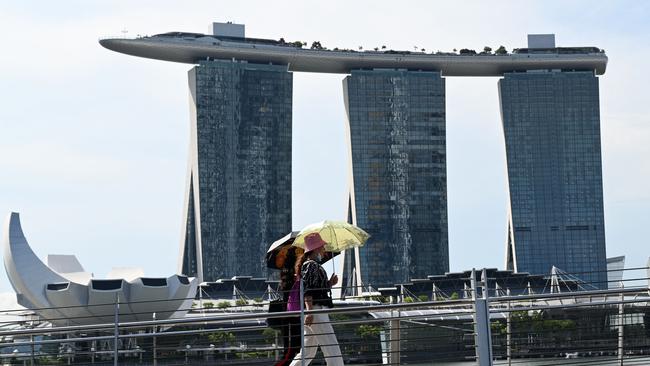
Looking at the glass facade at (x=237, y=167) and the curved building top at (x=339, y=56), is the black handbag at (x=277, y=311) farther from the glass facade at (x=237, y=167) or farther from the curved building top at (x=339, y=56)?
the glass facade at (x=237, y=167)

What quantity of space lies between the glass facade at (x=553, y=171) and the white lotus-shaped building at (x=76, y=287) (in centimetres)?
7683

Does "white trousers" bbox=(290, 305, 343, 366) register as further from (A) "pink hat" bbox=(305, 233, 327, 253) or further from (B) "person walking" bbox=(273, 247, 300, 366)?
(A) "pink hat" bbox=(305, 233, 327, 253)

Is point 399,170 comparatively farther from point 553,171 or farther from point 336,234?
point 336,234

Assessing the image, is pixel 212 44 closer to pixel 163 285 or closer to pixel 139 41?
pixel 139 41

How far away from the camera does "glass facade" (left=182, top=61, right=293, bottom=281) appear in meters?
164

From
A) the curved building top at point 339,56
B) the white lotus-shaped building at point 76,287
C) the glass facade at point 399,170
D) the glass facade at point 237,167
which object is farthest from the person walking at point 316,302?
the glass facade at point 399,170

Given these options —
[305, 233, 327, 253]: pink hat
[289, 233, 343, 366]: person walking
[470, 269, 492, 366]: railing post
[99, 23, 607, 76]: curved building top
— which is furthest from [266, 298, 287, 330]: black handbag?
[99, 23, 607, 76]: curved building top

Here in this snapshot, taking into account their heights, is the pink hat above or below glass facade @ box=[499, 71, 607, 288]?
below

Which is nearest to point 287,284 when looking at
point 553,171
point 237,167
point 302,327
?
point 302,327

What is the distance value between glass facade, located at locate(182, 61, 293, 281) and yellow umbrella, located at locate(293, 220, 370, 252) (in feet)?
482

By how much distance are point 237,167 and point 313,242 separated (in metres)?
153

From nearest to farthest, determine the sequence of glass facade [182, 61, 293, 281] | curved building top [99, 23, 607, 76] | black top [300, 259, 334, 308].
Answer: black top [300, 259, 334, 308] → curved building top [99, 23, 607, 76] → glass facade [182, 61, 293, 281]

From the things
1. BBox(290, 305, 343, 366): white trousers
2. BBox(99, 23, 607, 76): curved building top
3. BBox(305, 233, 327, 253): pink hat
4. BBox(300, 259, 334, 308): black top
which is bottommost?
BBox(290, 305, 343, 366): white trousers

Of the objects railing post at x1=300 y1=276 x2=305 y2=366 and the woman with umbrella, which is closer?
railing post at x1=300 y1=276 x2=305 y2=366
